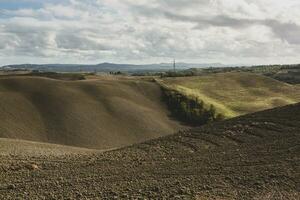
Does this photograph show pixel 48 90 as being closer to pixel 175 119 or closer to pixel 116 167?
pixel 175 119

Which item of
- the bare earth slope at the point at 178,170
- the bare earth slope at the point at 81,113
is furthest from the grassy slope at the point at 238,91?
the bare earth slope at the point at 178,170

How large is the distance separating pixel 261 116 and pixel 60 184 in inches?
582

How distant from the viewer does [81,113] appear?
76.2 meters

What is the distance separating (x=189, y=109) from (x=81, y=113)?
2305 centimetres

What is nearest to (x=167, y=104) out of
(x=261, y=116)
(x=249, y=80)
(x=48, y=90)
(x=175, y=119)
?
(x=175, y=119)

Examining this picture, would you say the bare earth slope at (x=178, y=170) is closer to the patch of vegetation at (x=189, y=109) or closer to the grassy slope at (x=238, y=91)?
the patch of vegetation at (x=189, y=109)

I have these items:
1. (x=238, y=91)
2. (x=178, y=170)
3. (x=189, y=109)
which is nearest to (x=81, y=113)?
(x=189, y=109)

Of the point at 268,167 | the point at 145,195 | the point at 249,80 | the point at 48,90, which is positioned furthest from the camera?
the point at 249,80

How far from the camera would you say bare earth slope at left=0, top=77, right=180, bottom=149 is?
215ft

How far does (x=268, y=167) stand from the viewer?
19547 mm

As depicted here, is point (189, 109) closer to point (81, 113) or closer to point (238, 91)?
point (81, 113)

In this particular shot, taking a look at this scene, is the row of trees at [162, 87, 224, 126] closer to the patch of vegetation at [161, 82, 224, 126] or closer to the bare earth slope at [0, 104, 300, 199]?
the patch of vegetation at [161, 82, 224, 126]

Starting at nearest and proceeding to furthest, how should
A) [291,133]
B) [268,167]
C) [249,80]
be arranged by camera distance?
[268,167]
[291,133]
[249,80]

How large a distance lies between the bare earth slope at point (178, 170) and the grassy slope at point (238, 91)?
65.9 meters
